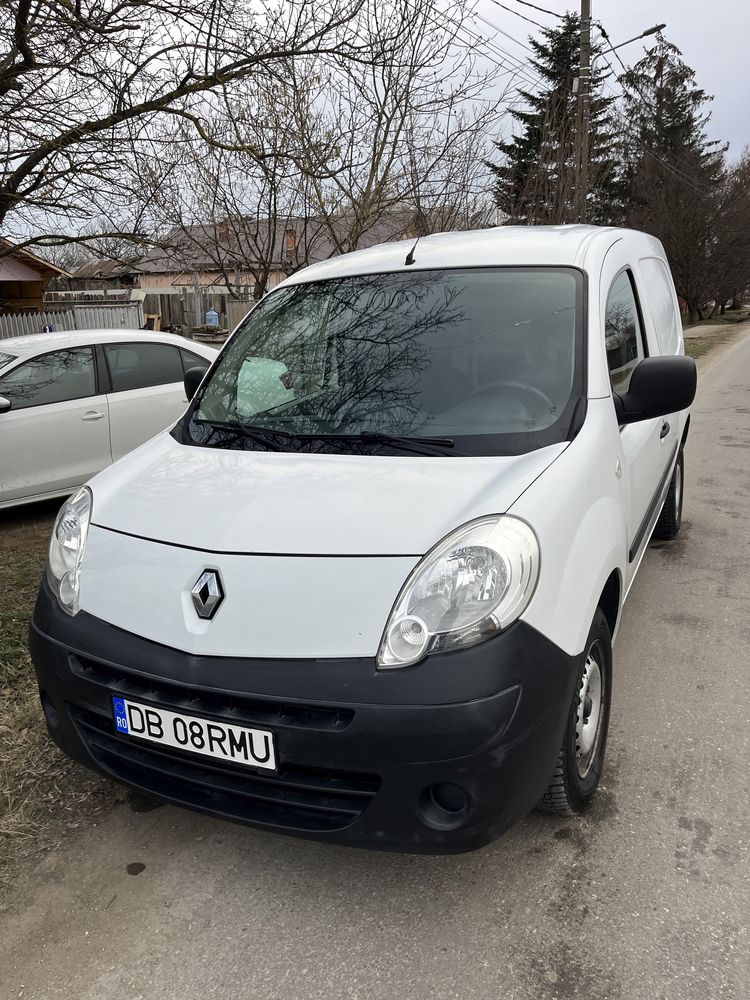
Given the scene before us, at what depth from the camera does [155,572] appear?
2.19 metres

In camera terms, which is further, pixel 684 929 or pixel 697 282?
pixel 697 282

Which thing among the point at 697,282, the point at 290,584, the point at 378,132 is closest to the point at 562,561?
the point at 290,584

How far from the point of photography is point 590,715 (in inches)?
101

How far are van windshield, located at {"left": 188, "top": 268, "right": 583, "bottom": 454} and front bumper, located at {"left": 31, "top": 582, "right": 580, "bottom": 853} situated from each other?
797 millimetres

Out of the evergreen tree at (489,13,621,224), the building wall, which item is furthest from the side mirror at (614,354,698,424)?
the building wall

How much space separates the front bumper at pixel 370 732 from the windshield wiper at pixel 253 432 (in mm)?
851

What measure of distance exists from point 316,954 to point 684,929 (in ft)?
3.25

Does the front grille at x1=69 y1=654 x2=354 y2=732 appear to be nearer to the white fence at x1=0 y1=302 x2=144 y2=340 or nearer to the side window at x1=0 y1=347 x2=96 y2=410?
the side window at x1=0 y1=347 x2=96 y2=410

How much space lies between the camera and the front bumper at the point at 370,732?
1.87 metres

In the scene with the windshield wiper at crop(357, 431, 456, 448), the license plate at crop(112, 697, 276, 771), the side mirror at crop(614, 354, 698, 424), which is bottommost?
the license plate at crop(112, 697, 276, 771)

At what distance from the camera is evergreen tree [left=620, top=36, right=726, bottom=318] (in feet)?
122

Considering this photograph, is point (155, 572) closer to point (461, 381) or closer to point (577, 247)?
point (461, 381)

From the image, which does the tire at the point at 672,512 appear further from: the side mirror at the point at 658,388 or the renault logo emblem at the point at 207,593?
the renault logo emblem at the point at 207,593

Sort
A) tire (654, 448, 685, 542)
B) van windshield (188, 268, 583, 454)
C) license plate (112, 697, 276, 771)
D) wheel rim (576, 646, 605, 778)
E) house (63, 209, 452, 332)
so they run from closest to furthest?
license plate (112, 697, 276, 771) < wheel rim (576, 646, 605, 778) < van windshield (188, 268, 583, 454) < tire (654, 448, 685, 542) < house (63, 209, 452, 332)
